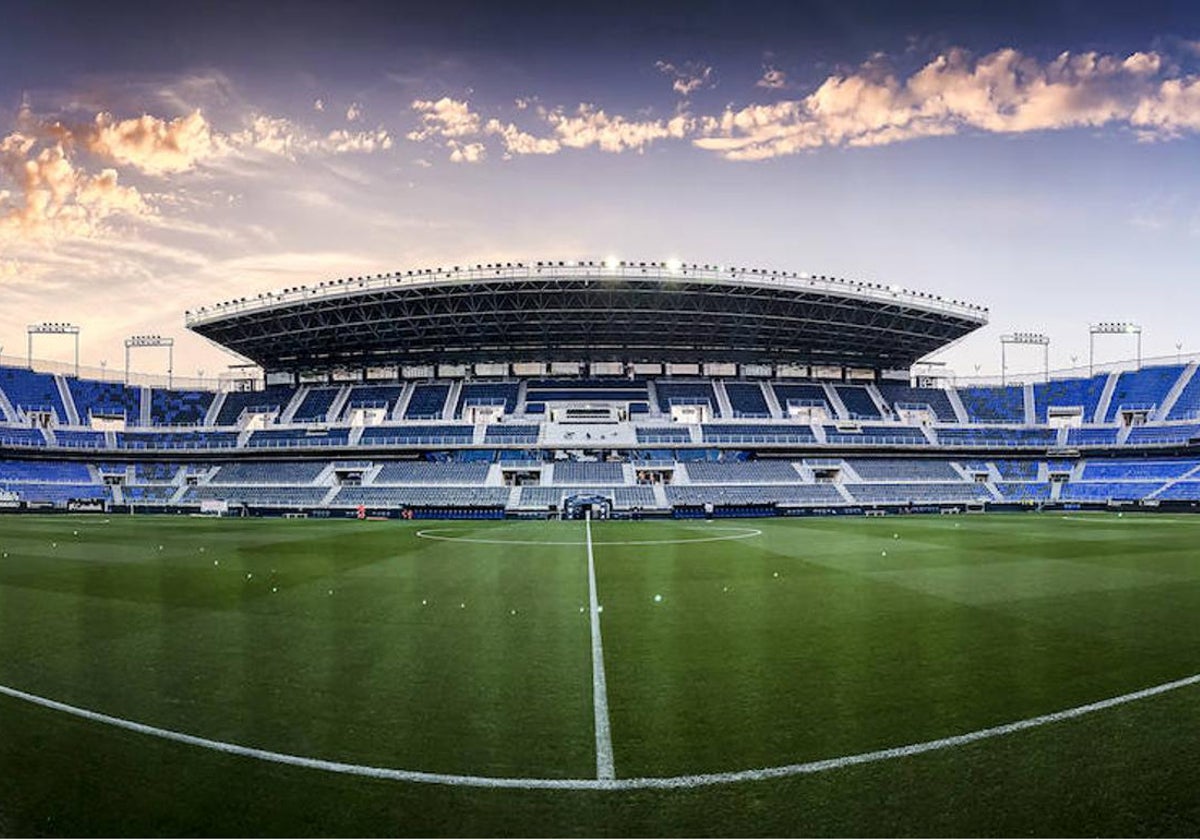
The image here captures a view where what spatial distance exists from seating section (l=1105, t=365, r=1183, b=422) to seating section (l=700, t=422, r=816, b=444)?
91.9ft

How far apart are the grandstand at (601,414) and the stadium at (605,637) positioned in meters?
0.54

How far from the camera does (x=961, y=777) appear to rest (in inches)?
249

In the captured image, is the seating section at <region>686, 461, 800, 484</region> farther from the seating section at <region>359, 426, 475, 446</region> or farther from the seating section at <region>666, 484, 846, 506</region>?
the seating section at <region>359, 426, 475, 446</region>

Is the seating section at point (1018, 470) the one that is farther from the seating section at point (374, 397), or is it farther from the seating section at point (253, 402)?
the seating section at point (253, 402)

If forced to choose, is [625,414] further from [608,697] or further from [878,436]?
[608,697]

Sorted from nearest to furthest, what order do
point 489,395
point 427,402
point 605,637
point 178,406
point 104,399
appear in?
1. point 605,637
2. point 427,402
3. point 489,395
4. point 104,399
5. point 178,406

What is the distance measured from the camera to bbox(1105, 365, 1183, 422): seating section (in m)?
65.9

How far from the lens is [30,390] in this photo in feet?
220

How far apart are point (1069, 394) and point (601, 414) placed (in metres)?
44.4

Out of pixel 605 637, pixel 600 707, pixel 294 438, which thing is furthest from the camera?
pixel 294 438

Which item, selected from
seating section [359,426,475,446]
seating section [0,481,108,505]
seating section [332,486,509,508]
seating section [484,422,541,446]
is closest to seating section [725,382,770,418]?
seating section [484,422,541,446]

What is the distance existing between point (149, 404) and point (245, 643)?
72707mm

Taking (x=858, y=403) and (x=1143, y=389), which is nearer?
(x=1143, y=389)

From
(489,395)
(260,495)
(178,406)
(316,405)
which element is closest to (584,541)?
(489,395)
